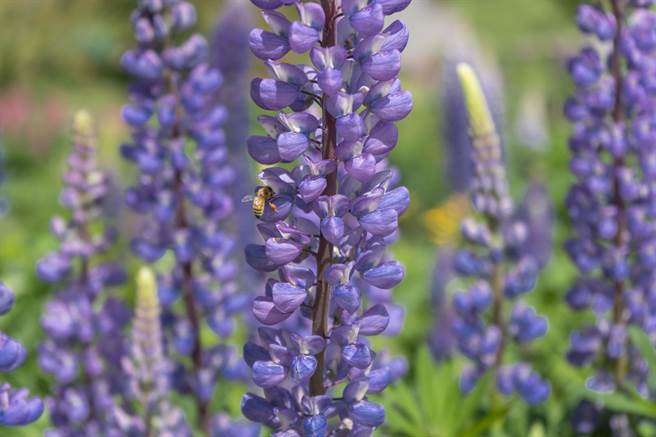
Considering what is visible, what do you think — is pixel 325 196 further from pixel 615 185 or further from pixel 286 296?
pixel 615 185

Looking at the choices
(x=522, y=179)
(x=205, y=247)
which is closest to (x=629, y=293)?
(x=205, y=247)

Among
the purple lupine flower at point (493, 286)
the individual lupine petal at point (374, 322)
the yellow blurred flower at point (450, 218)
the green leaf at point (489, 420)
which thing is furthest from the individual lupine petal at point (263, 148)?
the yellow blurred flower at point (450, 218)

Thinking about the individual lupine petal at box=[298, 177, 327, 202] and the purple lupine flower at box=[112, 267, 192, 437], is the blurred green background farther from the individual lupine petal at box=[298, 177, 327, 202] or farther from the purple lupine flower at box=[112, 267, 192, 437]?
the individual lupine petal at box=[298, 177, 327, 202]

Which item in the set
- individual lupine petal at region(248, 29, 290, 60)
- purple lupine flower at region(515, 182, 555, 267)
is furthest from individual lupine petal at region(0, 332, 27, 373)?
purple lupine flower at region(515, 182, 555, 267)

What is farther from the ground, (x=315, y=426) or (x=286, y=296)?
(x=286, y=296)

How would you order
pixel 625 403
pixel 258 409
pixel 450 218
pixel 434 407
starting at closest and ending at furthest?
1. pixel 258 409
2. pixel 625 403
3. pixel 434 407
4. pixel 450 218

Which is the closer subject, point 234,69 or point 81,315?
point 81,315

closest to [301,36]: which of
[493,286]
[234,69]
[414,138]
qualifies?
[493,286]
